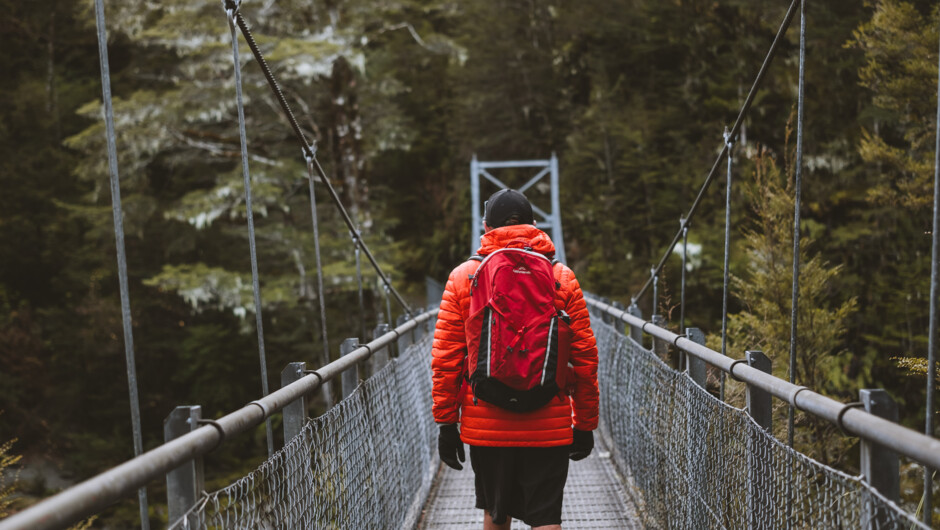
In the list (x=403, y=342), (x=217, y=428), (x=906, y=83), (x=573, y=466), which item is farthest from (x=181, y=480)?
(x=906, y=83)

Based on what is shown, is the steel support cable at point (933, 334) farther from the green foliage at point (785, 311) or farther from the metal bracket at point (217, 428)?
the green foliage at point (785, 311)

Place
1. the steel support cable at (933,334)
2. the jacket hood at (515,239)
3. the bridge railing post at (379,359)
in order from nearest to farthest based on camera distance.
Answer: the steel support cable at (933,334) < the jacket hood at (515,239) < the bridge railing post at (379,359)

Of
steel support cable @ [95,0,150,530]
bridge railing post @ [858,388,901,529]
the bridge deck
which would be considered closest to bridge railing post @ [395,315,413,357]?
the bridge deck

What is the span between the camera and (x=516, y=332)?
1607 millimetres

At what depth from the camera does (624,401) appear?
11.0 feet

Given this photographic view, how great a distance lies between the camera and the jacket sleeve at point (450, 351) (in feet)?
5.72

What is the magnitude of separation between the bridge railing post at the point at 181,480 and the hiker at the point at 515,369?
0.68 m

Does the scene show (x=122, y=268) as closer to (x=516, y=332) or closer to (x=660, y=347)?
(x=516, y=332)

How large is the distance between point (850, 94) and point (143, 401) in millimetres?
11584

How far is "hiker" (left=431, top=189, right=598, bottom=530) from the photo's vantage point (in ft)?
5.31

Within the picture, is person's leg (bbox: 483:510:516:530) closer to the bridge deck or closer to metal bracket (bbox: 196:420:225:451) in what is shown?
metal bracket (bbox: 196:420:225:451)

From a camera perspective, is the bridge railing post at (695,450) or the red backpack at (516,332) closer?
the red backpack at (516,332)

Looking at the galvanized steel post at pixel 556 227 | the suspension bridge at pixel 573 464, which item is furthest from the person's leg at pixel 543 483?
the galvanized steel post at pixel 556 227

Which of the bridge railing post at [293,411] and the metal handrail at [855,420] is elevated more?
the metal handrail at [855,420]
